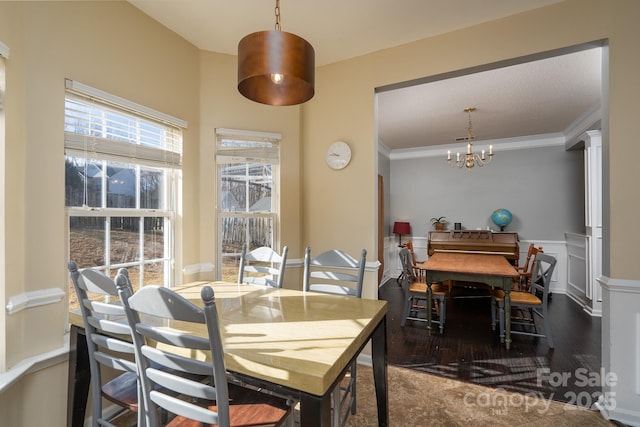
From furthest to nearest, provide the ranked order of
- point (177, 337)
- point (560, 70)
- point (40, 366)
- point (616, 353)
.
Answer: point (560, 70) → point (616, 353) → point (40, 366) → point (177, 337)

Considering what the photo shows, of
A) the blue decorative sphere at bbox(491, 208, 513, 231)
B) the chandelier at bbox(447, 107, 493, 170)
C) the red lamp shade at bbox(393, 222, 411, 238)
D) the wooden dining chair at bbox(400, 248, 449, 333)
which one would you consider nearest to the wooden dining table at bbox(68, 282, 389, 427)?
the wooden dining chair at bbox(400, 248, 449, 333)

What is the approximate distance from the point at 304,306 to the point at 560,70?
3.51 meters

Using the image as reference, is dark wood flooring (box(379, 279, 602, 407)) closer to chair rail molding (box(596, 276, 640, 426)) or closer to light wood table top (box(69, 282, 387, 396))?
chair rail molding (box(596, 276, 640, 426))

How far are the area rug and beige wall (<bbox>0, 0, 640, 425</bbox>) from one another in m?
0.87

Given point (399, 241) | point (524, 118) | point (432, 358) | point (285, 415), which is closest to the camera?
point (285, 415)

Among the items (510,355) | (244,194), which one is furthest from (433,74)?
(510,355)

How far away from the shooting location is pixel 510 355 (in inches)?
111

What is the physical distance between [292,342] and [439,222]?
5.50 m

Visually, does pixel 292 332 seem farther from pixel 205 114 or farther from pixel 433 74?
pixel 433 74

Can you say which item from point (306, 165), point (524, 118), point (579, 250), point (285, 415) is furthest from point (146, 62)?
point (579, 250)

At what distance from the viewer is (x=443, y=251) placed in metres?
5.44

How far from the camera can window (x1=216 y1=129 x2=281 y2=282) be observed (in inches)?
108

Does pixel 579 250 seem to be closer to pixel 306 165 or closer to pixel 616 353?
pixel 616 353

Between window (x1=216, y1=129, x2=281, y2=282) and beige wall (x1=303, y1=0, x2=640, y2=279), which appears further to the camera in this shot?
window (x1=216, y1=129, x2=281, y2=282)
